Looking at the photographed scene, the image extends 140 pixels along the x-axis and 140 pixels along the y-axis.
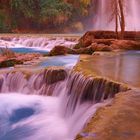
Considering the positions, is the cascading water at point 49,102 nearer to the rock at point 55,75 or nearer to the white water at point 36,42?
the rock at point 55,75

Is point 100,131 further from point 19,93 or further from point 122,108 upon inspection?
point 19,93

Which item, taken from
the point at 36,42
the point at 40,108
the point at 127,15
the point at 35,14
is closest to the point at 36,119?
the point at 40,108

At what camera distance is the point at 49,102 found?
8.95 meters

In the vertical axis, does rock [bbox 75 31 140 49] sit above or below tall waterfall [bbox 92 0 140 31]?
below

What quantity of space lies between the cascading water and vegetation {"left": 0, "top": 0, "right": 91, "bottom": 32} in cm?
2802

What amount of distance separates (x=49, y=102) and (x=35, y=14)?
31228 mm

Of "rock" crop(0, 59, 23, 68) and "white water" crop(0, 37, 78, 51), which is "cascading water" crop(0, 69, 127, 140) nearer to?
"rock" crop(0, 59, 23, 68)

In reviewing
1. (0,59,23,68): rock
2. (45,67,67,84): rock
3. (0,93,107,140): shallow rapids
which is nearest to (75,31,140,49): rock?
(0,59,23,68): rock

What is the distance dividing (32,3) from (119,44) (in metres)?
23.5

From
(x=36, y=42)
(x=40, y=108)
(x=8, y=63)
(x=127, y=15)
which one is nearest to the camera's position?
(x=40, y=108)

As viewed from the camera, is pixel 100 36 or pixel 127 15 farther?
pixel 127 15

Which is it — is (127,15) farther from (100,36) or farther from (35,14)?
(100,36)

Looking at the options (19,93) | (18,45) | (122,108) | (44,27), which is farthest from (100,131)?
(44,27)

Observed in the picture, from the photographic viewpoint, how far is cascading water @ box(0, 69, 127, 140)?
696cm
